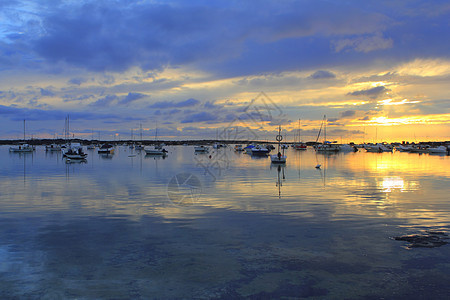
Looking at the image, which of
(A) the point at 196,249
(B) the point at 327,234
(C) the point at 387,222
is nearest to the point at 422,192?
(C) the point at 387,222

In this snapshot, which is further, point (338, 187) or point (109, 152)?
point (109, 152)

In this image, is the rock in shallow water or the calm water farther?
the rock in shallow water

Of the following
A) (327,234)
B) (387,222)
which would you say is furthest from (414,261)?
(387,222)

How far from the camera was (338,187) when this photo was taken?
3312cm

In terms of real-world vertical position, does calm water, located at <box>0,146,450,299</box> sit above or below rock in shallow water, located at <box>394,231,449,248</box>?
below

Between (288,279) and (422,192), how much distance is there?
24.2 meters

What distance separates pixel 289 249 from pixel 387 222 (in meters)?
7.54

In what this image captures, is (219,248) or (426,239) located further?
(426,239)

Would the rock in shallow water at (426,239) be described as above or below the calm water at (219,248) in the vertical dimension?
above

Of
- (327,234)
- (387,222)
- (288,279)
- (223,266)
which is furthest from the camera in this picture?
(387,222)

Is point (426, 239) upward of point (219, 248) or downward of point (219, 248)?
upward

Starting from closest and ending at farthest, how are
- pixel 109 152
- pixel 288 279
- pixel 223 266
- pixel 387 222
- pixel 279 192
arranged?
1. pixel 288 279
2. pixel 223 266
3. pixel 387 222
4. pixel 279 192
5. pixel 109 152

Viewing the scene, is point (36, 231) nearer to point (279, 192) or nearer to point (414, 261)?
point (414, 261)

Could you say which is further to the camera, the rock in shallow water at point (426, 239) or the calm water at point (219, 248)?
the rock in shallow water at point (426, 239)
